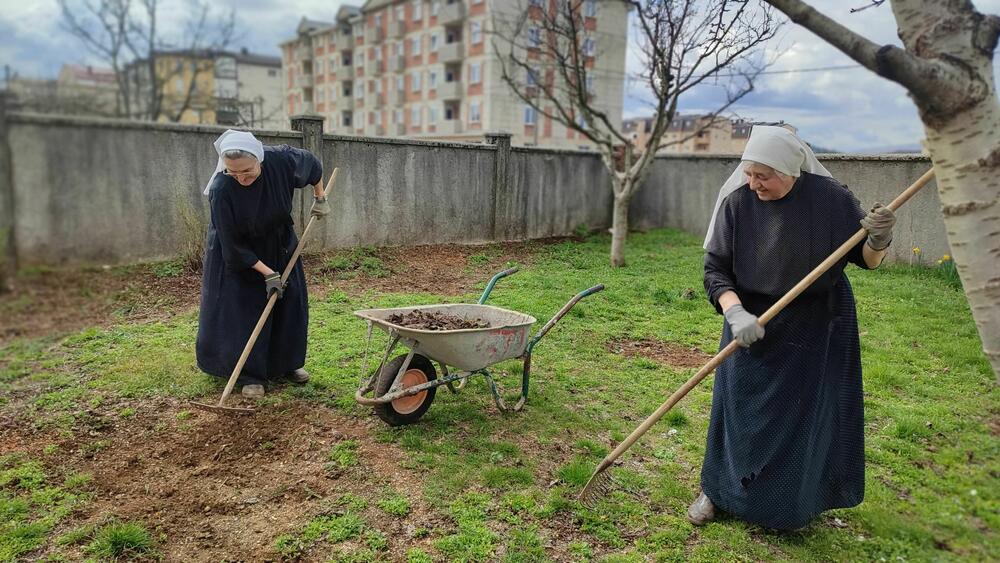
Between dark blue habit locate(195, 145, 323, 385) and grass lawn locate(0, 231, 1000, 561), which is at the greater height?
dark blue habit locate(195, 145, 323, 385)

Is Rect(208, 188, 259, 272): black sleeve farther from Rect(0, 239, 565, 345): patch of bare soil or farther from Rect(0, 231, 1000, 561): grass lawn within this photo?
Rect(0, 231, 1000, 561): grass lawn

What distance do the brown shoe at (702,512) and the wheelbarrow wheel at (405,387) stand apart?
155 cm

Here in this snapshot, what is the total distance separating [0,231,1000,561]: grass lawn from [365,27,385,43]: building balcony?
3.14 ft

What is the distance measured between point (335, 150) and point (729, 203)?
6335 mm

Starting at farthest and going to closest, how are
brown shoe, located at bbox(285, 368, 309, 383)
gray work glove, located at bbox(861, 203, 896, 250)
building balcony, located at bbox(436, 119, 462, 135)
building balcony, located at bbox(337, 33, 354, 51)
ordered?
building balcony, located at bbox(436, 119, 462, 135)
brown shoe, located at bbox(285, 368, 309, 383)
gray work glove, located at bbox(861, 203, 896, 250)
building balcony, located at bbox(337, 33, 354, 51)

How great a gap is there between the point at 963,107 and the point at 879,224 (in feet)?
2.28

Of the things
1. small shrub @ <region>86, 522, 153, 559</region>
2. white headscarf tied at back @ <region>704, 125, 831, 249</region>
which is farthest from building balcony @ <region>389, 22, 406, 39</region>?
small shrub @ <region>86, 522, 153, 559</region>

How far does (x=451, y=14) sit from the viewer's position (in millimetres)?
2014

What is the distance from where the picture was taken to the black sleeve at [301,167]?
388 cm

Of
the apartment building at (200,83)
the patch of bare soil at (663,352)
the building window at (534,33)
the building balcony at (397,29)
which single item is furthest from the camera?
the building window at (534,33)

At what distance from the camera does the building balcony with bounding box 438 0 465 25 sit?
73.7 inches

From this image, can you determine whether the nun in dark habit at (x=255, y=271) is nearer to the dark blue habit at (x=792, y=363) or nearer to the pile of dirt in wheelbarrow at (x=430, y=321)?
the pile of dirt in wheelbarrow at (x=430, y=321)

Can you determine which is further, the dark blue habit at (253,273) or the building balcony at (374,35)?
the dark blue habit at (253,273)

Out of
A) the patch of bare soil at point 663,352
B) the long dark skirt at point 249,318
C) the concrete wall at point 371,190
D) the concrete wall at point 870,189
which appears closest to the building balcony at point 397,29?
the concrete wall at point 371,190
